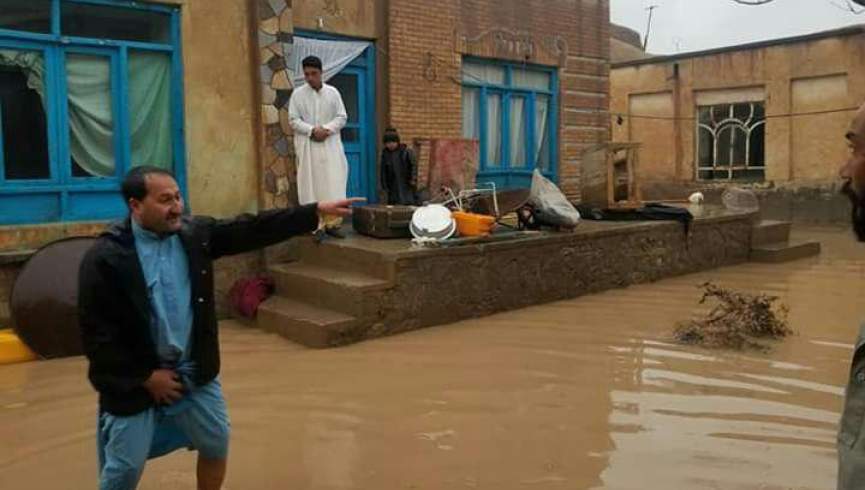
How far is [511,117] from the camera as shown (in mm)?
12789

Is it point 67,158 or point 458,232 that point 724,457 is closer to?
point 458,232

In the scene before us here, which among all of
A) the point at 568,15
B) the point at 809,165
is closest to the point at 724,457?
→ the point at 568,15

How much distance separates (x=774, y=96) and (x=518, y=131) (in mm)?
10006

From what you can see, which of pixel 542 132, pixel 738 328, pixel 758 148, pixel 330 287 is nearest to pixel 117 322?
pixel 330 287

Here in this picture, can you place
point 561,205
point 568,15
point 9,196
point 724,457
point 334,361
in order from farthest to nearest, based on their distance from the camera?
point 568,15, point 561,205, point 9,196, point 334,361, point 724,457

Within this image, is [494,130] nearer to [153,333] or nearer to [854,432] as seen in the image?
[153,333]

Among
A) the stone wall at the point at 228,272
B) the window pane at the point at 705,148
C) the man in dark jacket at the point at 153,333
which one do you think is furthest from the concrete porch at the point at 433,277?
the window pane at the point at 705,148

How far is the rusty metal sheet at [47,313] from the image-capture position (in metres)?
7.01

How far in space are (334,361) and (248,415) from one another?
58.3 inches

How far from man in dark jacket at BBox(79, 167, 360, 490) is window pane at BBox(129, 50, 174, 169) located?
5.65 meters

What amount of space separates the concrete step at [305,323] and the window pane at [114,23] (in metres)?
3.06

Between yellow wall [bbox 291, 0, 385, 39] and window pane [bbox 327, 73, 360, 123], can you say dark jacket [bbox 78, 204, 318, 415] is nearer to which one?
yellow wall [bbox 291, 0, 385, 39]

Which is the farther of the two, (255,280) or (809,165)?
(809,165)

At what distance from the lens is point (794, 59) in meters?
19.5
